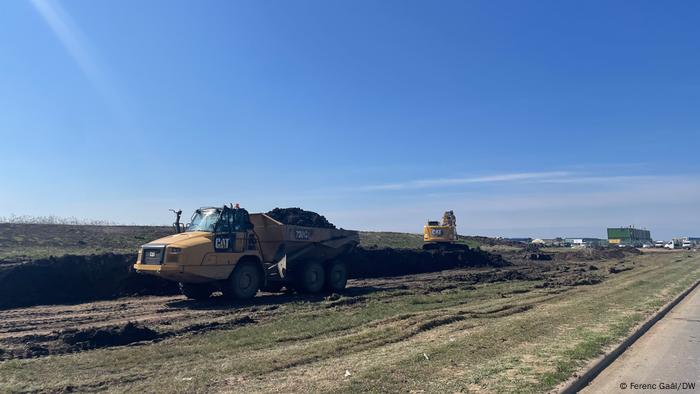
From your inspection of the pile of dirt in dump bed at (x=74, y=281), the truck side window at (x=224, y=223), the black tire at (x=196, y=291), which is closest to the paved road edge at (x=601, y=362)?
the truck side window at (x=224, y=223)

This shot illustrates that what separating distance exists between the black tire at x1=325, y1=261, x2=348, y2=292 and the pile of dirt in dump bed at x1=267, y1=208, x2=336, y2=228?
2014 mm

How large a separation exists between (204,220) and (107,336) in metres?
7.12

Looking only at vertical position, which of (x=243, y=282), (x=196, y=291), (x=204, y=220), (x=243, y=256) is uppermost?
(x=204, y=220)

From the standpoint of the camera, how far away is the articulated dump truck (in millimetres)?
16453

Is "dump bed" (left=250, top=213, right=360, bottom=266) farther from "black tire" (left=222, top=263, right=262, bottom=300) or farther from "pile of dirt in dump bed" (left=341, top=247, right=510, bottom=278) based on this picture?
"pile of dirt in dump bed" (left=341, top=247, right=510, bottom=278)

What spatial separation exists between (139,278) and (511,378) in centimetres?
1585

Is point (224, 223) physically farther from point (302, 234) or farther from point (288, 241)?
point (302, 234)

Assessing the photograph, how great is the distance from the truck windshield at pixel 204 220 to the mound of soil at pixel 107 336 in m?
6.09

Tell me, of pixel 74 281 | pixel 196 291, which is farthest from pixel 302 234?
pixel 74 281

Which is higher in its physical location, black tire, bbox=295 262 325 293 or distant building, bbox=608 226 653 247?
distant building, bbox=608 226 653 247

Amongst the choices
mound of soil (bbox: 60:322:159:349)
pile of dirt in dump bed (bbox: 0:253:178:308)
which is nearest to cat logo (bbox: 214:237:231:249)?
pile of dirt in dump bed (bbox: 0:253:178:308)

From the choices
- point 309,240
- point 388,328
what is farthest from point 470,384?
point 309,240

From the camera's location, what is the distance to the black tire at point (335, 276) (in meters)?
20.8

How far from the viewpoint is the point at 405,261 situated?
3434 centimetres
